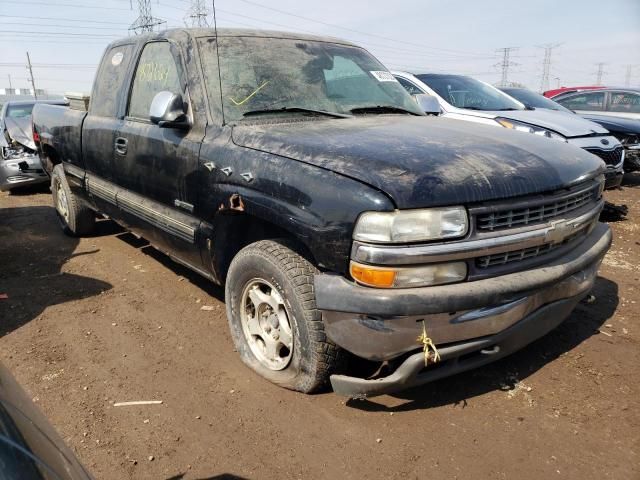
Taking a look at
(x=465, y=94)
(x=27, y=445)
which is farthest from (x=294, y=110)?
(x=465, y=94)

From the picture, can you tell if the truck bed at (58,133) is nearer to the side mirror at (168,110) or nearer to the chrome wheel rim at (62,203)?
the chrome wheel rim at (62,203)

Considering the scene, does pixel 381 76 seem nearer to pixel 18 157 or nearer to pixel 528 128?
pixel 528 128

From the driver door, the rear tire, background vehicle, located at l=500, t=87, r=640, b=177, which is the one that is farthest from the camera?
background vehicle, located at l=500, t=87, r=640, b=177

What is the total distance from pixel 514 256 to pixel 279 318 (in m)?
1.25

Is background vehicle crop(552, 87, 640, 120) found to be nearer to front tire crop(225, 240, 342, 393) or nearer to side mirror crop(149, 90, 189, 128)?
side mirror crop(149, 90, 189, 128)

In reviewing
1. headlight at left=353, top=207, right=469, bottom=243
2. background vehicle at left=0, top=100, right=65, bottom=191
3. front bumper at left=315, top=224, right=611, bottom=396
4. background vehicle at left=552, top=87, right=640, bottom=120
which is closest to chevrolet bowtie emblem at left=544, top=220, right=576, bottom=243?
front bumper at left=315, top=224, right=611, bottom=396

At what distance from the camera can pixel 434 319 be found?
2281 millimetres

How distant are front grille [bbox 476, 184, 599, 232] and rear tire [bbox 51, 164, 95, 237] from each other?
14.9 ft

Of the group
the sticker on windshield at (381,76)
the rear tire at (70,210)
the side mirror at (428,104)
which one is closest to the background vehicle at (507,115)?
the side mirror at (428,104)

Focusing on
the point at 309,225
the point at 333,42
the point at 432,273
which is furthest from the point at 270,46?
the point at 432,273

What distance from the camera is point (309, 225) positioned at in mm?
2438

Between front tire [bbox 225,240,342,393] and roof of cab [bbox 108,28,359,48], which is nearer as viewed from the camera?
front tire [bbox 225,240,342,393]

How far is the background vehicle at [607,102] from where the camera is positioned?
10.2m

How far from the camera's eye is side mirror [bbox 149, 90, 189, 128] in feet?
10.6
